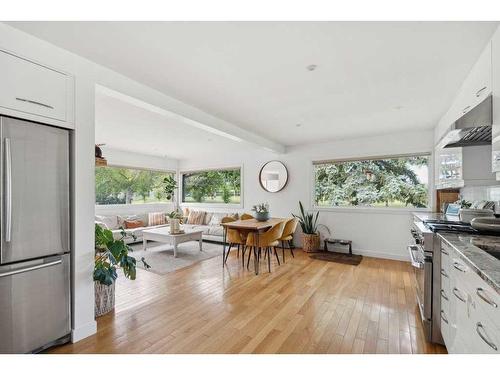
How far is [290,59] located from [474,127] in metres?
1.46

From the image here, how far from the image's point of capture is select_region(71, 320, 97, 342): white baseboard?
1.94 m

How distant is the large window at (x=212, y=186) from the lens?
6.52m

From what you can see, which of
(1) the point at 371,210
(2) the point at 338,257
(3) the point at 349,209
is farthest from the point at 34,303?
(1) the point at 371,210

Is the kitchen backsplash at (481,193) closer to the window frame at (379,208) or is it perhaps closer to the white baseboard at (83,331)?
the window frame at (379,208)

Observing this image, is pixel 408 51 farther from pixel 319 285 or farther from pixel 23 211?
pixel 23 211

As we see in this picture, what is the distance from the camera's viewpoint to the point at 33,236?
5.74 feet

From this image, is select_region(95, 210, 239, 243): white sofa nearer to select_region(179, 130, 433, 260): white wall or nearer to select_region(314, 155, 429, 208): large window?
select_region(179, 130, 433, 260): white wall

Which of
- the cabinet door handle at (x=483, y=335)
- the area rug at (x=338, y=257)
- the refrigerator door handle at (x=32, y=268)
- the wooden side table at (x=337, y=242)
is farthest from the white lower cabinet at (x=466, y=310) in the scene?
the wooden side table at (x=337, y=242)

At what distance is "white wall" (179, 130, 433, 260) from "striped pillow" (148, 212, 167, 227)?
7.02 ft

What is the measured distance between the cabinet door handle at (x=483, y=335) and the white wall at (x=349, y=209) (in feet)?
11.9

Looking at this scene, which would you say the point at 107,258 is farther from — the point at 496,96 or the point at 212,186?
the point at 212,186

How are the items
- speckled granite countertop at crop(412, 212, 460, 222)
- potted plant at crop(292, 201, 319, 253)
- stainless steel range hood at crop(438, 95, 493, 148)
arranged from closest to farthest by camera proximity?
stainless steel range hood at crop(438, 95, 493, 148)
speckled granite countertop at crop(412, 212, 460, 222)
potted plant at crop(292, 201, 319, 253)

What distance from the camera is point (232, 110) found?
127 inches

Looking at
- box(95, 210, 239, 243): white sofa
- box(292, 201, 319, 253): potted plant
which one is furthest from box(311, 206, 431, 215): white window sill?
box(95, 210, 239, 243): white sofa
